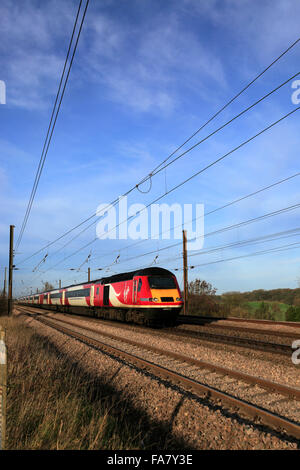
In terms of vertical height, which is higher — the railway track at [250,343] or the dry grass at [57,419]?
the dry grass at [57,419]

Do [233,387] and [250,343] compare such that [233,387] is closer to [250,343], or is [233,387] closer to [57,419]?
[57,419]

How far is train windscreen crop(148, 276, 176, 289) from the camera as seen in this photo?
17.6 metres

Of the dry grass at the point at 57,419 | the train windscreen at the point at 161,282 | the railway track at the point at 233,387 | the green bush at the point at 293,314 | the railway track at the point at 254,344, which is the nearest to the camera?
the dry grass at the point at 57,419

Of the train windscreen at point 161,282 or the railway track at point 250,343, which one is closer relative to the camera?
the railway track at point 250,343

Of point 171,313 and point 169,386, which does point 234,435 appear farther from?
point 171,313

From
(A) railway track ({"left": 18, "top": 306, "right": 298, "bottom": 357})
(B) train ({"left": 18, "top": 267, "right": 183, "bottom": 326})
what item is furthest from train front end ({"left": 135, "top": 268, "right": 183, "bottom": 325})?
(A) railway track ({"left": 18, "top": 306, "right": 298, "bottom": 357})

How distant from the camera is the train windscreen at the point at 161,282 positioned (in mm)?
17594

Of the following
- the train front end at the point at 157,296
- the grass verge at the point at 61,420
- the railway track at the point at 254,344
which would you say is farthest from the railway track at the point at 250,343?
the grass verge at the point at 61,420

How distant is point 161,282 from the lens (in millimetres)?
17938

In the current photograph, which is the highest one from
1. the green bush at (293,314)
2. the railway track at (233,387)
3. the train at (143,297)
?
the train at (143,297)

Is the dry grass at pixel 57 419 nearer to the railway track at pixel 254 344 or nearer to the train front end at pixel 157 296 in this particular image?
the railway track at pixel 254 344

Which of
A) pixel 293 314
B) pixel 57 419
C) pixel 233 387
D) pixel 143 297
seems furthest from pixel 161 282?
pixel 57 419

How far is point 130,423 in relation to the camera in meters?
5.59

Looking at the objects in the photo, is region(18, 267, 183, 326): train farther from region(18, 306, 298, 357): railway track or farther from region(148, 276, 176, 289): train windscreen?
region(18, 306, 298, 357): railway track
